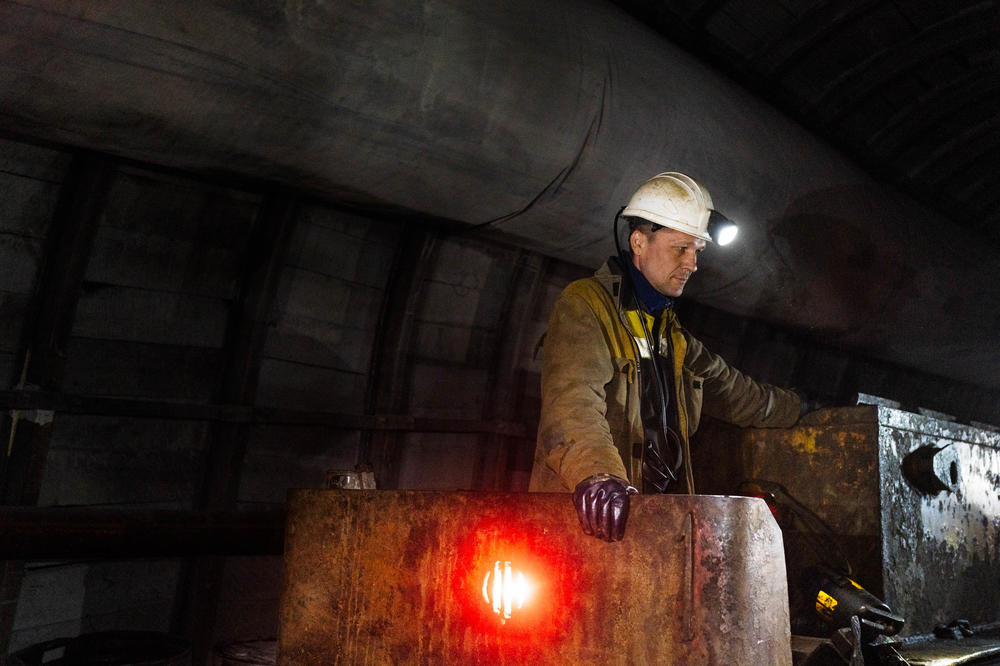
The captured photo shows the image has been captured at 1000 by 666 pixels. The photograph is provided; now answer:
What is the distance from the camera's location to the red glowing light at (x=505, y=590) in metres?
2.23

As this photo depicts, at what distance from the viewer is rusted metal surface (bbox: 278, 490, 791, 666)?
1.91m

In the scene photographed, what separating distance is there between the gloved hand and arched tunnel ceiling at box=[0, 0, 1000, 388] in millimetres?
1350

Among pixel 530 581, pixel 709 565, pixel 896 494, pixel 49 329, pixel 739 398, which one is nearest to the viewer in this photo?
pixel 709 565

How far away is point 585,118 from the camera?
3.02m

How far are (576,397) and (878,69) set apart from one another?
12.6ft

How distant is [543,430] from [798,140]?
2.89 metres

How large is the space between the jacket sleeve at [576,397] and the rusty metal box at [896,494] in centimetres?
134

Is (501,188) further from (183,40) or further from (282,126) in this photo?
(183,40)

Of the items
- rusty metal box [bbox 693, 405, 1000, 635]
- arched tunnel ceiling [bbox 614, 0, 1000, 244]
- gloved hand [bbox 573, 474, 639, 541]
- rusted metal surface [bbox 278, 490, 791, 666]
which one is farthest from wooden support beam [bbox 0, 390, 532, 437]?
arched tunnel ceiling [bbox 614, 0, 1000, 244]

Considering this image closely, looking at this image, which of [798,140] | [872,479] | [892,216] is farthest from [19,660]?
Answer: [892,216]

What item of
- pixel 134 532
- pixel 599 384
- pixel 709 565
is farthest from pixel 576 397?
pixel 134 532

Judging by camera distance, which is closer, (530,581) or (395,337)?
(530,581)

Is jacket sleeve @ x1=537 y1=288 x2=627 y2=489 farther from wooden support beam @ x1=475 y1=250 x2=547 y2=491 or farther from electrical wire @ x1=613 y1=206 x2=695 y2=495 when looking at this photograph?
wooden support beam @ x1=475 y1=250 x2=547 y2=491

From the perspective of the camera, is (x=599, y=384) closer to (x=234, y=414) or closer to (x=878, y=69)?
(x=234, y=414)
